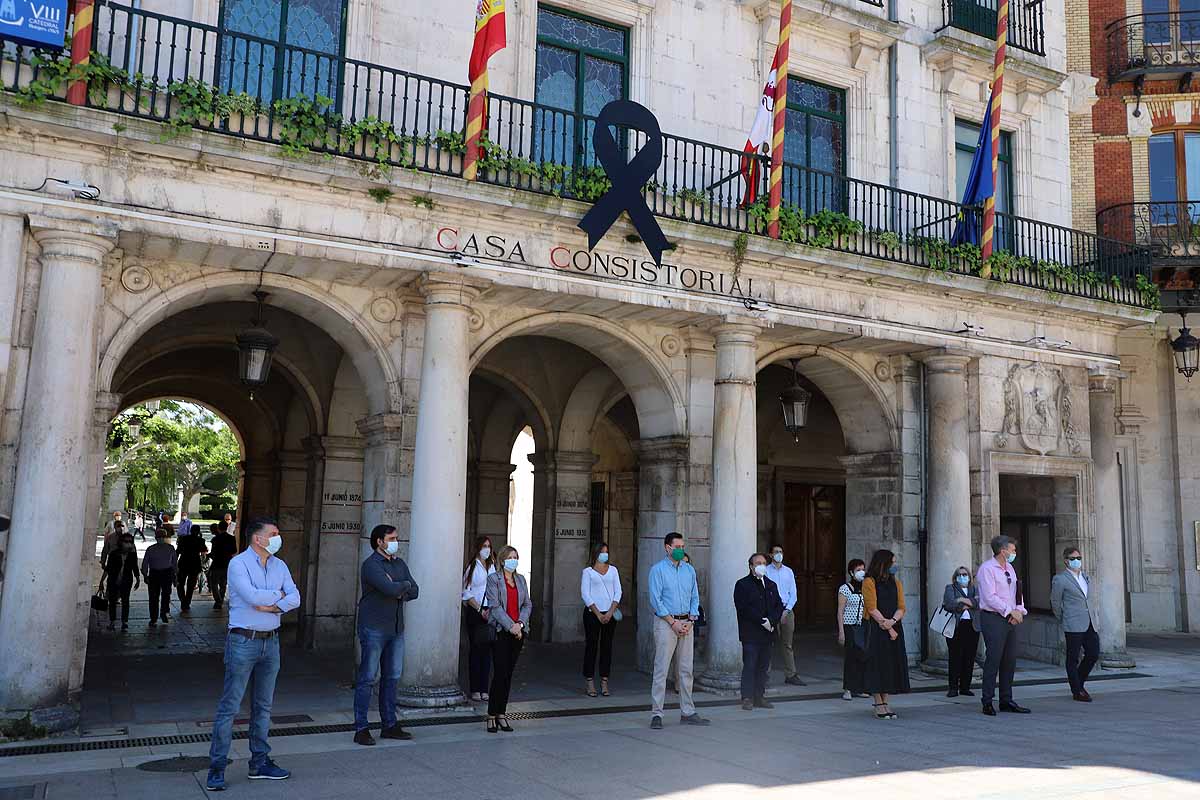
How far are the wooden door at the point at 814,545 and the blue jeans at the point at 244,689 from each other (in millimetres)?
13816

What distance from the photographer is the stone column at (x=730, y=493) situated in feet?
37.2

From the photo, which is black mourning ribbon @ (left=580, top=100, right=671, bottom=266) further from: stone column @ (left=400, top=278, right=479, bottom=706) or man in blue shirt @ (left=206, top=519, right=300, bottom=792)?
man in blue shirt @ (left=206, top=519, right=300, bottom=792)

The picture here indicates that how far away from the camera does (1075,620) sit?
11.0 meters

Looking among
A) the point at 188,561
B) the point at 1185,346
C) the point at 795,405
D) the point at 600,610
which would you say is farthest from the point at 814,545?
the point at 188,561

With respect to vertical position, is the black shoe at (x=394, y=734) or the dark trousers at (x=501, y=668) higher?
the dark trousers at (x=501, y=668)

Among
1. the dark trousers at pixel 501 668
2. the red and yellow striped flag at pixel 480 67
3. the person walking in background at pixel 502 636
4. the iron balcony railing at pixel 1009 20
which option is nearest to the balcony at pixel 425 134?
the red and yellow striped flag at pixel 480 67

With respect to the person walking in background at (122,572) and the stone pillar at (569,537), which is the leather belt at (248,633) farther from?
the person walking in background at (122,572)

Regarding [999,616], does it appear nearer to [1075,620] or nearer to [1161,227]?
[1075,620]

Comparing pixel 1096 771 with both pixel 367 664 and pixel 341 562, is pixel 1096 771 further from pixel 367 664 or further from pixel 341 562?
pixel 341 562

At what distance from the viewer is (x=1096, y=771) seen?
24.1 ft

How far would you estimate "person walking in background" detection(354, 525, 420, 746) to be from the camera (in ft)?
25.8

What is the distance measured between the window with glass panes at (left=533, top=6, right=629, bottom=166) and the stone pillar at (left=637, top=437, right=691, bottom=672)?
12.4ft

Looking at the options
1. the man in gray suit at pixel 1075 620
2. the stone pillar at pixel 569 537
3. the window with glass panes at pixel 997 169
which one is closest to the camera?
the man in gray suit at pixel 1075 620

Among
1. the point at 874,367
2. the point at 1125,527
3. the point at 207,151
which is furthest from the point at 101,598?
the point at 1125,527
